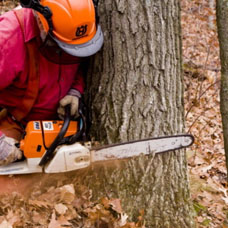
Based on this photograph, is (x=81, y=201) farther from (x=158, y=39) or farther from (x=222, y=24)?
(x=222, y=24)

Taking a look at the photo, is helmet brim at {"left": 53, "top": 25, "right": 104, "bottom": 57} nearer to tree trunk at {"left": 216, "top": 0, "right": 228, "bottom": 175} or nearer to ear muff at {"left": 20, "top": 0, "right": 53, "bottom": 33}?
ear muff at {"left": 20, "top": 0, "right": 53, "bottom": 33}

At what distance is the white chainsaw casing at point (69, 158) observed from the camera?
236 cm

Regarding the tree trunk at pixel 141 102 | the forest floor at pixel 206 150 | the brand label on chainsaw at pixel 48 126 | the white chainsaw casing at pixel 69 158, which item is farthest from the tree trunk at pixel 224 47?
the brand label on chainsaw at pixel 48 126

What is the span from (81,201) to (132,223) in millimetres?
452

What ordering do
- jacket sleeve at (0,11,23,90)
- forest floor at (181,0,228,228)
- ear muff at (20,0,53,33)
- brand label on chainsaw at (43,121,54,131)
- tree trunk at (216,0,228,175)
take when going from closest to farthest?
ear muff at (20,0,53,33) < jacket sleeve at (0,11,23,90) < brand label on chainsaw at (43,121,54,131) < tree trunk at (216,0,228,175) < forest floor at (181,0,228,228)

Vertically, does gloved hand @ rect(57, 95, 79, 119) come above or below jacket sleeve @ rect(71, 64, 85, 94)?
below

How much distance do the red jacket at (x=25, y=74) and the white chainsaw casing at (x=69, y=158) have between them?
1.51ft

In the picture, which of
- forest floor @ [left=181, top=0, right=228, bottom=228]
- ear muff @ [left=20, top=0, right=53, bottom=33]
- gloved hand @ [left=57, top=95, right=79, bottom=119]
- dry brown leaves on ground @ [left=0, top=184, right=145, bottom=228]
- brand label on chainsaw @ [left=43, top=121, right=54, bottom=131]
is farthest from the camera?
forest floor @ [left=181, top=0, right=228, bottom=228]

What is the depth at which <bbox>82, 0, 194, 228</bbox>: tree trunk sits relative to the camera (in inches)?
90.8

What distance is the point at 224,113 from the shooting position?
2.79 metres

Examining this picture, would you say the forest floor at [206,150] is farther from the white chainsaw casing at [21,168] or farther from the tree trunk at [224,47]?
the white chainsaw casing at [21,168]

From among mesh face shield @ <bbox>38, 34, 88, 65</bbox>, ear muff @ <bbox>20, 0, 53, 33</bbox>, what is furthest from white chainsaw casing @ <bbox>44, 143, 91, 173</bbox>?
ear muff @ <bbox>20, 0, 53, 33</bbox>

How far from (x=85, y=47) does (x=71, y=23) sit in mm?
206

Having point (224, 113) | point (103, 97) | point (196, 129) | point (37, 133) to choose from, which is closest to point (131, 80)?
point (103, 97)
